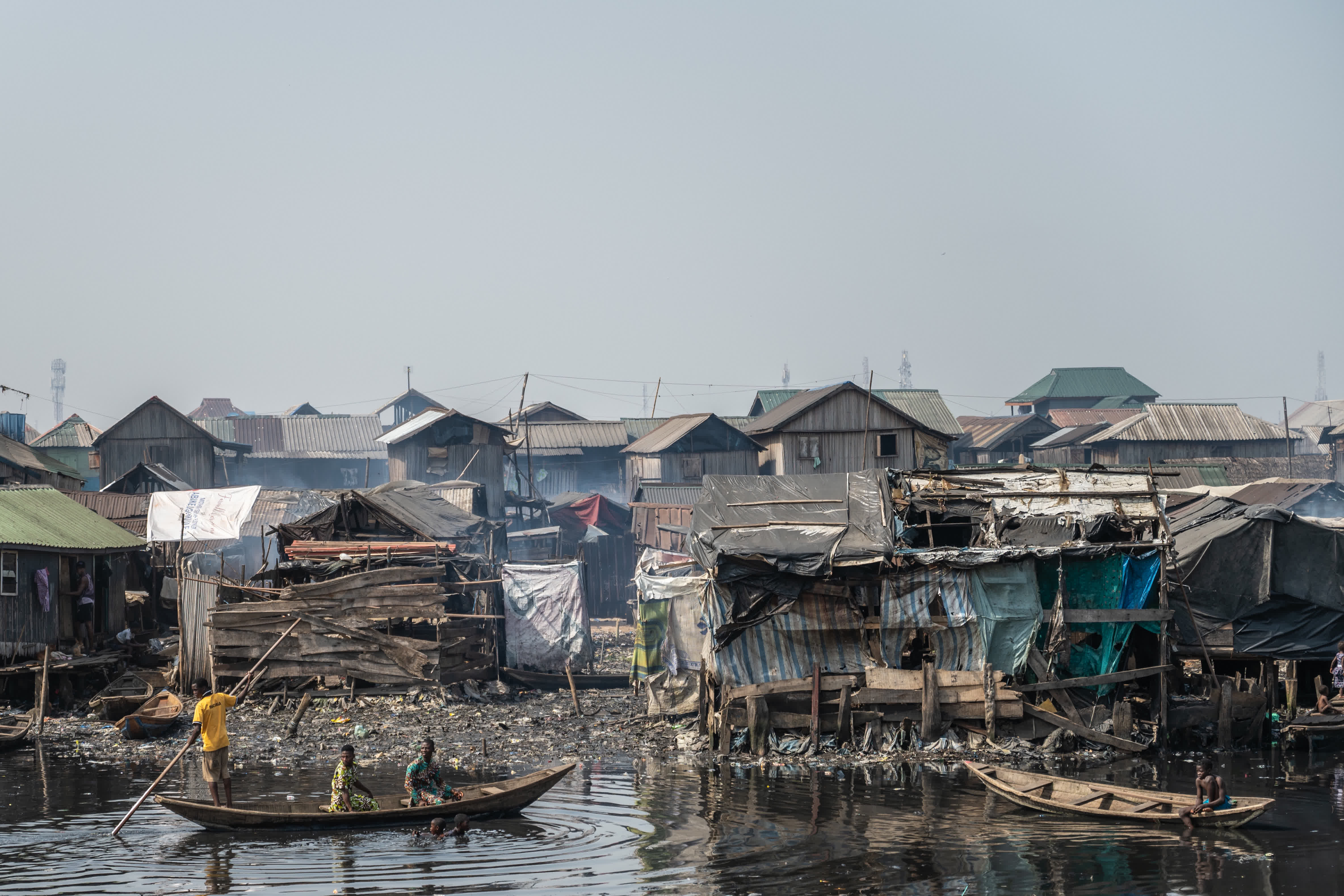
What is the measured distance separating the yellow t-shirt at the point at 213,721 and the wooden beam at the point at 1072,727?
12.5 metres

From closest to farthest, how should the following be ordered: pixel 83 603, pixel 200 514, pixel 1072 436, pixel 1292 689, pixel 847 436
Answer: pixel 1292 689
pixel 83 603
pixel 200 514
pixel 847 436
pixel 1072 436

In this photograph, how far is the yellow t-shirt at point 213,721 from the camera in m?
16.0

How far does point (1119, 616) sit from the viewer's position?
65.0ft

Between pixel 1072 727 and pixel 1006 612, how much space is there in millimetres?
2178

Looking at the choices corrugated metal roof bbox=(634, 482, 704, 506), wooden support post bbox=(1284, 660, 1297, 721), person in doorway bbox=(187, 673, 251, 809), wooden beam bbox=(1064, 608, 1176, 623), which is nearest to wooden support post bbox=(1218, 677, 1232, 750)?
wooden beam bbox=(1064, 608, 1176, 623)

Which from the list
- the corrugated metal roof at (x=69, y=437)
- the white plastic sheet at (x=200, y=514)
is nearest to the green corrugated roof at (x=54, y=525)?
the white plastic sheet at (x=200, y=514)

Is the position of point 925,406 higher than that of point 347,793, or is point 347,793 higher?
point 925,406

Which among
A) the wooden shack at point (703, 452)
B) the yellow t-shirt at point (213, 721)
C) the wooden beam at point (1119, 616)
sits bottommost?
the yellow t-shirt at point (213, 721)

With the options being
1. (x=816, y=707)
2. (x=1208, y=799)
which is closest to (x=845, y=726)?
(x=816, y=707)

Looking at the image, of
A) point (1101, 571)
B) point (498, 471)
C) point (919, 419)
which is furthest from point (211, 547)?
point (919, 419)

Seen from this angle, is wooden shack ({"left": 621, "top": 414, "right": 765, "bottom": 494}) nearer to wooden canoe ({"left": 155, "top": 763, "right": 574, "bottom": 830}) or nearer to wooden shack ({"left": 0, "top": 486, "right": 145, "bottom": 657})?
wooden shack ({"left": 0, "top": 486, "right": 145, "bottom": 657})

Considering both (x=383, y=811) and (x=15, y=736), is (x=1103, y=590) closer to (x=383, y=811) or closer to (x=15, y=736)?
(x=383, y=811)

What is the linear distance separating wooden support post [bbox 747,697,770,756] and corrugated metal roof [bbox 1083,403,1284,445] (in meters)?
43.8

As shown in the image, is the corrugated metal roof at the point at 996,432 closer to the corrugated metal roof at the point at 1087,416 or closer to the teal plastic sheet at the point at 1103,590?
the corrugated metal roof at the point at 1087,416
